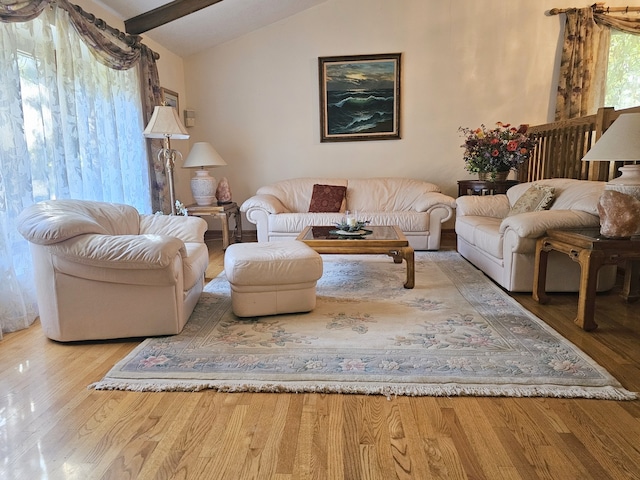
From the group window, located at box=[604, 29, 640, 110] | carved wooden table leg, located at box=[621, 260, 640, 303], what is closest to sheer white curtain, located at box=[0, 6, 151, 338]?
carved wooden table leg, located at box=[621, 260, 640, 303]

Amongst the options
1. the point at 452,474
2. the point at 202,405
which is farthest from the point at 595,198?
the point at 202,405

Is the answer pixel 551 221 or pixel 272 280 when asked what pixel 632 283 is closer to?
pixel 551 221

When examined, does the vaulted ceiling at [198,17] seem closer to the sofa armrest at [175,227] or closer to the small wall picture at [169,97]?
the small wall picture at [169,97]

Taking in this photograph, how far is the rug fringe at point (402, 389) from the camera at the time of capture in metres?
1.81

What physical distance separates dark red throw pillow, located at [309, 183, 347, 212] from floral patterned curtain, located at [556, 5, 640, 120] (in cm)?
290

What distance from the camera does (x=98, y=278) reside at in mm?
2301

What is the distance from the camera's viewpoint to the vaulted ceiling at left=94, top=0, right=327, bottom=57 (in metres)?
3.99

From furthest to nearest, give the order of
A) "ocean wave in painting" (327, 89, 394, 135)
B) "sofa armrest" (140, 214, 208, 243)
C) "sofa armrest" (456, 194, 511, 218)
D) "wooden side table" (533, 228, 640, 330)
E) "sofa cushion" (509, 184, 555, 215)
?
"ocean wave in painting" (327, 89, 394, 135) → "sofa armrest" (456, 194, 511, 218) → "sofa cushion" (509, 184, 555, 215) → "sofa armrest" (140, 214, 208, 243) → "wooden side table" (533, 228, 640, 330)

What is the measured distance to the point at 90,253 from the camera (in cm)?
223

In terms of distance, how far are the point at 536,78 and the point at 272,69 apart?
131 inches

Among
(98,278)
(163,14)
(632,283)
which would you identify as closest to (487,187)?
(632,283)

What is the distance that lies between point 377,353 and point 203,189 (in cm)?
352

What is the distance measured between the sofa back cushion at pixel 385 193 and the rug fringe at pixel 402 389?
3444 mm

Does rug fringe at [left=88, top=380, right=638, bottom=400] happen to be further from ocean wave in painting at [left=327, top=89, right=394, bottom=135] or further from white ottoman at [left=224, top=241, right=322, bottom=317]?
ocean wave in painting at [left=327, top=89, right=394, bottom=135]
